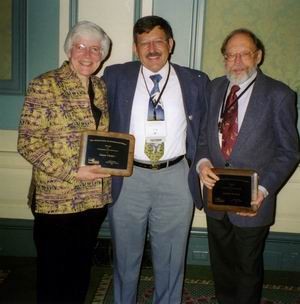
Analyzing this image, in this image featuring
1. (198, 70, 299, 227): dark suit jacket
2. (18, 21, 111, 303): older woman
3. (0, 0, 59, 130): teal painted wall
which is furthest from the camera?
(0, 0, 59, 130): teal painted wall

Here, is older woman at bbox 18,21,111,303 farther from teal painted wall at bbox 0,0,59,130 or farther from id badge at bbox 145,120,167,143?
teal painted wall at bbox 0,0,59,130

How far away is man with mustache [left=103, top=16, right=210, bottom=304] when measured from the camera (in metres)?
2.35

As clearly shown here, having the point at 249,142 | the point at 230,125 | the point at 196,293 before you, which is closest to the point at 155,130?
the point at 230,125

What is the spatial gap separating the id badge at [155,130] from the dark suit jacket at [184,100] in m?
0.13

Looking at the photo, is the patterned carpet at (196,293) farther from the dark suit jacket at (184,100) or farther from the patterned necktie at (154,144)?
the patterned necktie at (154,144)

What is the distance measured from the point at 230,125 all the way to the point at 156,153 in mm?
481

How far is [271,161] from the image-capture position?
7.49ft

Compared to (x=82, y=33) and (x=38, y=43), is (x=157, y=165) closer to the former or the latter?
(x=82, y=33)

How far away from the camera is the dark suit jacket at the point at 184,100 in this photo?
2375 mm

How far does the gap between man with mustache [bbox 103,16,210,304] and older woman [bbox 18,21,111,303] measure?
211 millimetres

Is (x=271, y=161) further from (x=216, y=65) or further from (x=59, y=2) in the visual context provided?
(x=59, y=2)

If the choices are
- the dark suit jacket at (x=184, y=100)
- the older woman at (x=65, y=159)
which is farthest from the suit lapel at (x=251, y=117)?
the older woman at (x=65, y=159)

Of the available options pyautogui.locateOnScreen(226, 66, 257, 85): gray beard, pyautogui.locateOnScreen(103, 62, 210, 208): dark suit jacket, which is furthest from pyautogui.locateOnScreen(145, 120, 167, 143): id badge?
pyautogui.locateOnScreen(226, 66, 257, 85): gray beard

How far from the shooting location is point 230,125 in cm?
228
